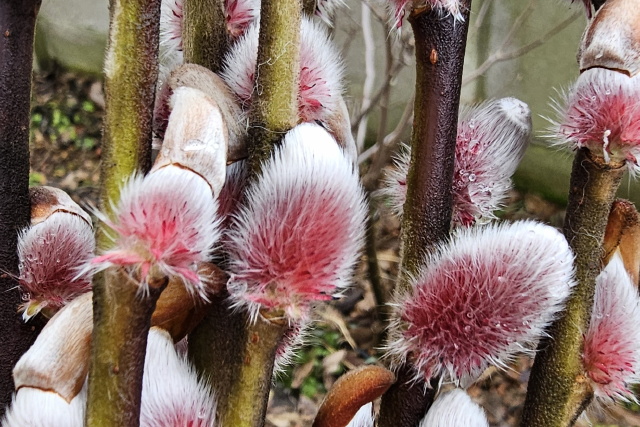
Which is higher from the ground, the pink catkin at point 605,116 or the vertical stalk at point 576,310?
the pink catkin at point 605,116

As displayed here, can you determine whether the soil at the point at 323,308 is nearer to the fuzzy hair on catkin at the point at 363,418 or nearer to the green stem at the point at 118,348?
the fuzzy hair on catkin at the point at 363,418

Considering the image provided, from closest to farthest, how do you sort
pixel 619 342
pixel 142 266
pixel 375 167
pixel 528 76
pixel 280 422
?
pixel 142 266, pixel 619 342, pixel 280 422, pixel 375 167, pixel 528 76

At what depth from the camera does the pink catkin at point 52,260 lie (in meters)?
0.39

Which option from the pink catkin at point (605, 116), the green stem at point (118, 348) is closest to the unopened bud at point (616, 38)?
the pink catkin at point (605, 116)

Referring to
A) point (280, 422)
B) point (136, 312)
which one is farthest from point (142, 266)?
point (280, 422)

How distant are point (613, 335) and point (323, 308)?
4.24 ft

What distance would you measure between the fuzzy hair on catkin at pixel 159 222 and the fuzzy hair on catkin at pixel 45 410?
8 centimetres

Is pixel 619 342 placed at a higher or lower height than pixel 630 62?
lower

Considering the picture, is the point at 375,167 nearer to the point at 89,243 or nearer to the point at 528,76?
the point at 528,76

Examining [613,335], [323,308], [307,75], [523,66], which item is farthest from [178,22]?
[523,66]

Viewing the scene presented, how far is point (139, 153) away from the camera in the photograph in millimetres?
312

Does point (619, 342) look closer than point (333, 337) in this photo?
Yes

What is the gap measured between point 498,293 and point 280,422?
1.39m

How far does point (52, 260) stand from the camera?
15.7 inches
